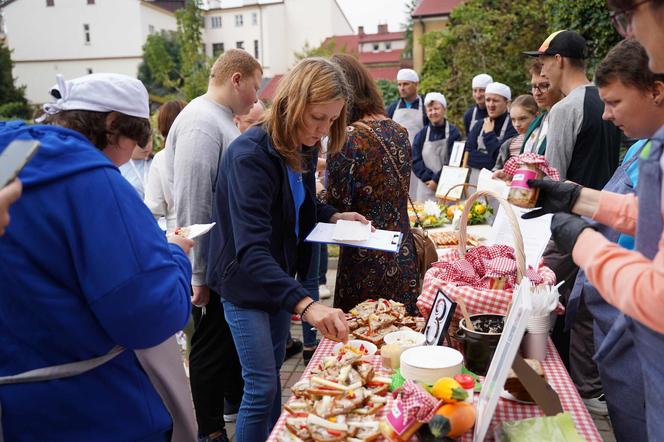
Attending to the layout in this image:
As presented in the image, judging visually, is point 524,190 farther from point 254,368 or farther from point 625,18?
point 254,368

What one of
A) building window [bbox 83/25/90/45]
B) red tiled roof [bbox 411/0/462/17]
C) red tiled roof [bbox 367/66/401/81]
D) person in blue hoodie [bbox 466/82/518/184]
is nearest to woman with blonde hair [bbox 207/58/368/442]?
person in blue hoodie [bbox 466/82/518/184]

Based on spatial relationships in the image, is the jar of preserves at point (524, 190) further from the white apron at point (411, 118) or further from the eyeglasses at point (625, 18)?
the white apron at point (411, 118)

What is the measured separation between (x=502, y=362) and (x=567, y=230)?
37 centimetres

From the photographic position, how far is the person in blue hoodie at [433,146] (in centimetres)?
628

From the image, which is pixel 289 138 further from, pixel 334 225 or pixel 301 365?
pixel 301 365

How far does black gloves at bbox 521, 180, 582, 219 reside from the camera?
65.3 inches

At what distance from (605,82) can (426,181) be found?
4.34m

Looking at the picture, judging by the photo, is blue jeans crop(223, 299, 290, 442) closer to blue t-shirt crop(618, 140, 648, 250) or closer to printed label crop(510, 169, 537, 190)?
printed label crop(510, 169, 537, 190)

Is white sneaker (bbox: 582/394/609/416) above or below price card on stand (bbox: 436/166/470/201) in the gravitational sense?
below

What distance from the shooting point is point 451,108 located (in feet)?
41.6

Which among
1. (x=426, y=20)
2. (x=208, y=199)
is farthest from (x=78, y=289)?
(x=426, y=20)

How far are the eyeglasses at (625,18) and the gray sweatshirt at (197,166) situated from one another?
2.04 metres

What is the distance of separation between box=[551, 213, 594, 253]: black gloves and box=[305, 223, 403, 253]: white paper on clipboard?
0.96 m

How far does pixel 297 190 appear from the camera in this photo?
228cm
